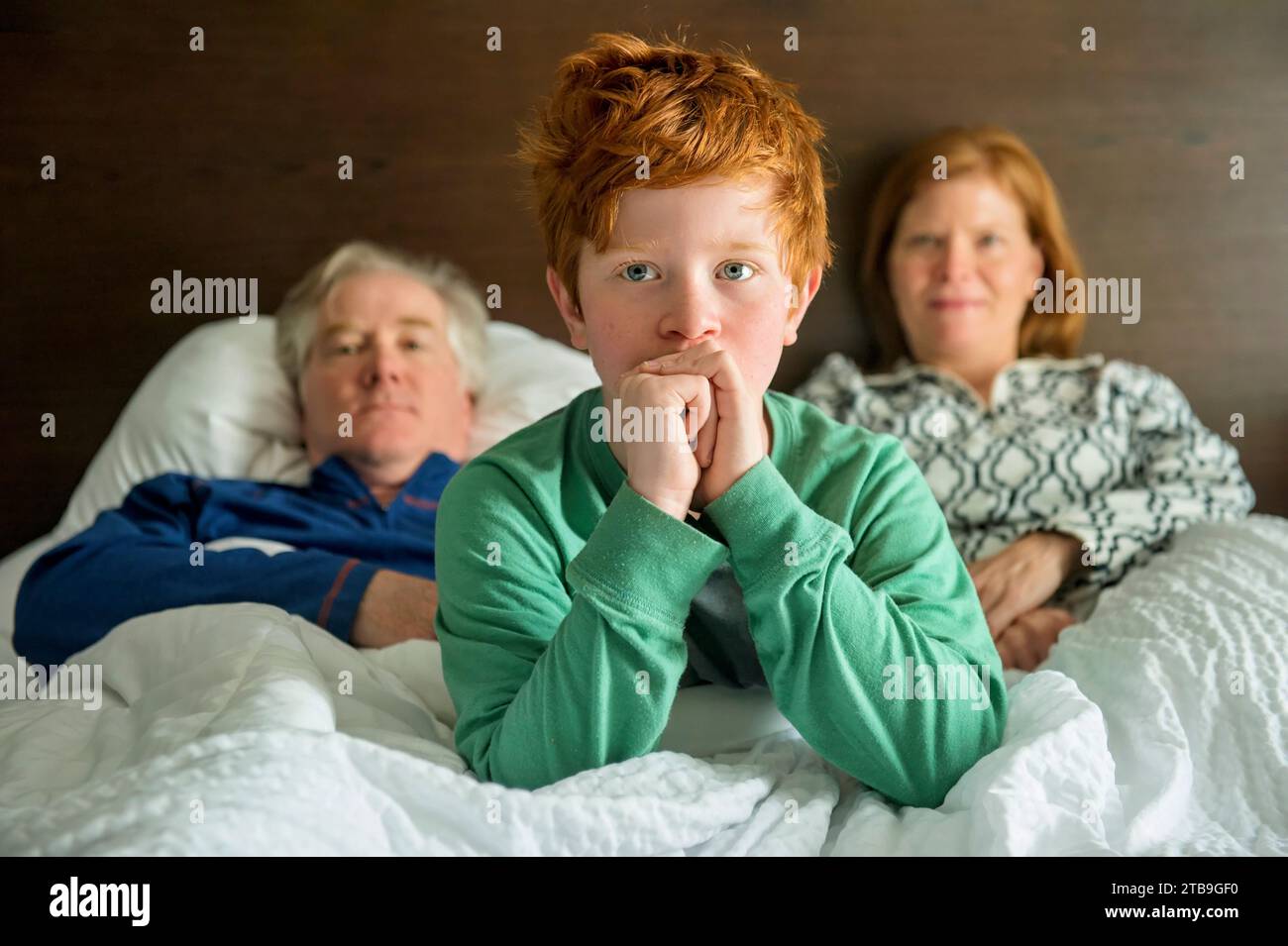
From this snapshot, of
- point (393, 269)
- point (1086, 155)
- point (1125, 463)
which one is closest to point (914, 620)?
point (1125, 463)

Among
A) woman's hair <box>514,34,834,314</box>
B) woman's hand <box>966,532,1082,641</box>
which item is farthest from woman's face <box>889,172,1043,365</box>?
woman's hair <box>514,34,834,314</box>

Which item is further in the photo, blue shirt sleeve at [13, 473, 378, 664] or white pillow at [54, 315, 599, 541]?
white pillow at [54, 315, 599, 541]

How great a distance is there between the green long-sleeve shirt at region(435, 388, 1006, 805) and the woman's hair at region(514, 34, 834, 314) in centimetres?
18

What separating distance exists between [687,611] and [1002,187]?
127 cm

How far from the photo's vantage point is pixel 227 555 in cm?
138

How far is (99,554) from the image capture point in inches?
55.1

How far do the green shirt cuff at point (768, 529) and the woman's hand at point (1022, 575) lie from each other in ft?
2.14

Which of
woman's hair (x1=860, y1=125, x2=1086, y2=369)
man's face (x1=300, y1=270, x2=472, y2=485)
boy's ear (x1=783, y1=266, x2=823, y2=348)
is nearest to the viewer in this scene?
boy's ear (x1=783, y1=266, x2=823, y2=348)

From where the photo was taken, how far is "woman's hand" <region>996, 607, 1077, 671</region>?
53.4 inches

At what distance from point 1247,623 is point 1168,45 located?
1.28 metres

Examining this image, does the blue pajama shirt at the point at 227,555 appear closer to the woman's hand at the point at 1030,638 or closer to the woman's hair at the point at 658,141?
the woman's hair at the point at 658,141

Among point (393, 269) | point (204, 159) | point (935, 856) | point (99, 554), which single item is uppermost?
point (204, 159)

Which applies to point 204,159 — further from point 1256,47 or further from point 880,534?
point 1256,47

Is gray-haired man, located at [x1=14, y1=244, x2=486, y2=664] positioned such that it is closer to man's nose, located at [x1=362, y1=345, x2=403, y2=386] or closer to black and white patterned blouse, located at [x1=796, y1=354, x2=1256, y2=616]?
man's nose, located at [x1=362, y1=345, x2=403, y2=386]
